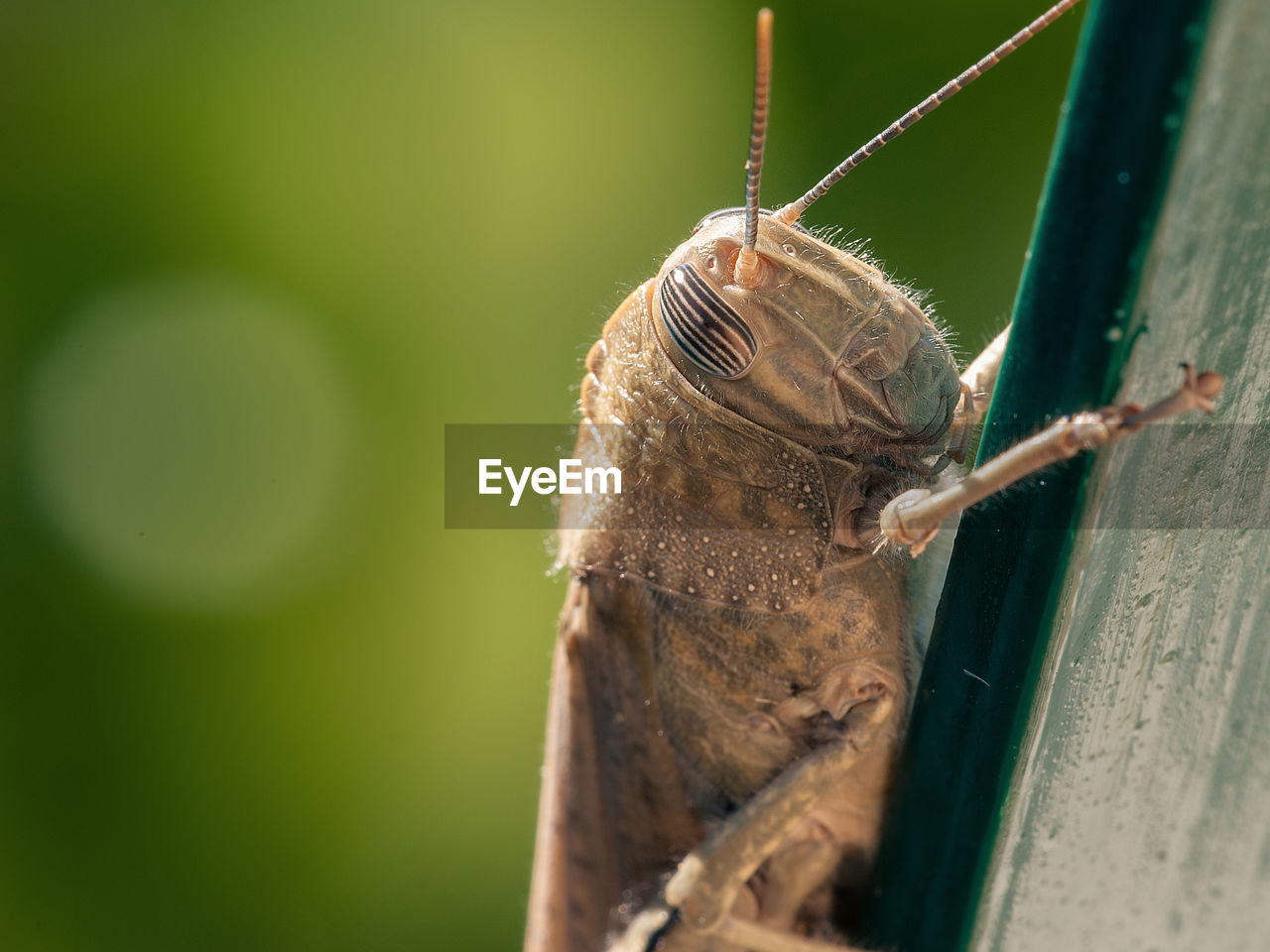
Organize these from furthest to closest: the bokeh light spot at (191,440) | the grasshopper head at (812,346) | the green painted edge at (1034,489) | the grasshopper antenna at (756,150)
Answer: the bokeh light spot at (191,440) → the grasshopper head at (812,346) → the grasshopper antenna at (756,150) → the green painted edge at (1034,489)

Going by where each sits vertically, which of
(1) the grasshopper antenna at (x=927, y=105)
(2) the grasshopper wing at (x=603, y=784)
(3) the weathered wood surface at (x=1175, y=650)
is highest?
(1) the grasshopper antenna at (x=927, y=105)

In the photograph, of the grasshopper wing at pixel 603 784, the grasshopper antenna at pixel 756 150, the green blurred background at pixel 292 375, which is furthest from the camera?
the green blurred background at pixel 292 375

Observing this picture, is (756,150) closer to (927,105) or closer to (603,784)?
(927,105)

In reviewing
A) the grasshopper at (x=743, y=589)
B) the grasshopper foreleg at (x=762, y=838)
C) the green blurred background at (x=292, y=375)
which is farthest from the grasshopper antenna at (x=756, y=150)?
the green blurred background at (x=292, y=375)

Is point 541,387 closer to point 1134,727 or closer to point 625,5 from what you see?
point 625,5

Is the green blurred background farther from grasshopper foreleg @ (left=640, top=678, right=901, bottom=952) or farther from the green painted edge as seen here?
the green painted edge

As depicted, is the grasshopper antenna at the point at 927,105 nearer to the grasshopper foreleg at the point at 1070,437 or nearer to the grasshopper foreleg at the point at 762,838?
the grasshopper foreleg at the point at 1070,437

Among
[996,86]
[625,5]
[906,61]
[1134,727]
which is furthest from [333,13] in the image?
[1134,727]

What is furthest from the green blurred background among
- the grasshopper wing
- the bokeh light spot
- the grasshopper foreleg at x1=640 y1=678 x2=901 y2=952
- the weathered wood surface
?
the weathered wood surface
